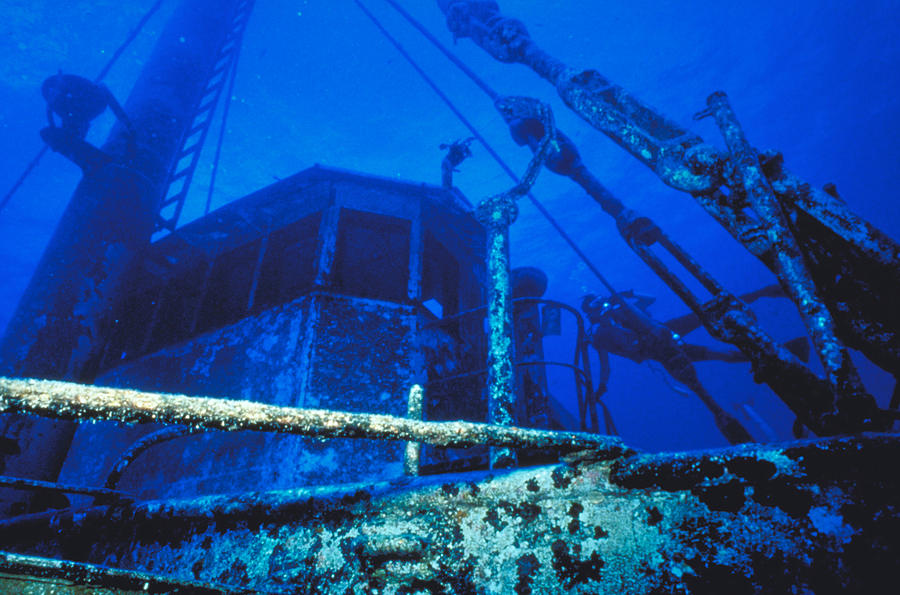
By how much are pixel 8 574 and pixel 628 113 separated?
4921 mm

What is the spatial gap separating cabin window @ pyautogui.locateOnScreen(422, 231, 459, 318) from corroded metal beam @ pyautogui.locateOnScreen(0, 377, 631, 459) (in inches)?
199

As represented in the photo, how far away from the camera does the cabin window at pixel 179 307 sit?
6117 millimetres

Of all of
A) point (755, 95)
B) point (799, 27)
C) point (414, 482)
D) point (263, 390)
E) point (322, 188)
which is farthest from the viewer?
point (755, 95)

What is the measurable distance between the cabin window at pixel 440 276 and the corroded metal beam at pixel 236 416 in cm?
505

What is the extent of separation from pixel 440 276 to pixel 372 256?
52.8 inches

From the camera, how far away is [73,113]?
6523mm

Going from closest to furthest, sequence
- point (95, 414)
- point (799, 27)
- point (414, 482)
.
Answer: point (95, 414), point (414, 482), point (799, 27)

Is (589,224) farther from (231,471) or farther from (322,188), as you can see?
(231,471)

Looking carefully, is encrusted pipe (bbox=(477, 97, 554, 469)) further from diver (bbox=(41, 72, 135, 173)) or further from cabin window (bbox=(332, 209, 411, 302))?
diver (bbox=(41, 72, 135, 173))

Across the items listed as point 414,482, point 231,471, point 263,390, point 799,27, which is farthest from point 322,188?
point 799,27

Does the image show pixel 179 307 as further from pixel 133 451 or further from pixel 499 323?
pixel 499 323

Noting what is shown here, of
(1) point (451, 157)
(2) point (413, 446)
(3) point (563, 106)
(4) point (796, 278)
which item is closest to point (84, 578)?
(2) point (413, 446)

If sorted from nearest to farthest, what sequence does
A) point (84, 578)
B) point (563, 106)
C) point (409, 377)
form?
point (84, 578)
point (409, 377)
point (563, 106)

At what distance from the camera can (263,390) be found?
4.59 metres
